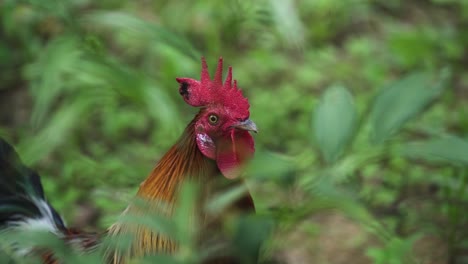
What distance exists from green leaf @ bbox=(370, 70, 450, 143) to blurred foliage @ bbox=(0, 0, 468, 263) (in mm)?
179

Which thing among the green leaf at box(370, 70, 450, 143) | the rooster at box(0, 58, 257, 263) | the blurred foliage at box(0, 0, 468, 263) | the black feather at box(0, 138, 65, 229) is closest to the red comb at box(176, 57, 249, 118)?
the rooster at box(0, 58, 257, 263)

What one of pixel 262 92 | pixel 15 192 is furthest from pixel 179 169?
pixel 262 92

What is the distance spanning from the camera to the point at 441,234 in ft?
10.4

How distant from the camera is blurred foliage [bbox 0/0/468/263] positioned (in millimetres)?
2773

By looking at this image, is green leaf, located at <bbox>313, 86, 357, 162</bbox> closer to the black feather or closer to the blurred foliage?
the blurred foliage

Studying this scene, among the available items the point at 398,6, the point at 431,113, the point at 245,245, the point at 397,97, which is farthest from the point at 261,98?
the point at 245,245

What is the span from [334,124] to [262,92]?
2.56 metres

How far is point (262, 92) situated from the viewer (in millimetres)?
4145

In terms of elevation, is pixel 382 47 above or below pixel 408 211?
above

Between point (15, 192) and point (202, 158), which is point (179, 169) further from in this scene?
point (15, 192)

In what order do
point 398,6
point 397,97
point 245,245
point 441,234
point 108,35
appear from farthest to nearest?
point 398,6, point 108,35, point 441,234, point 397,97, point 245,245

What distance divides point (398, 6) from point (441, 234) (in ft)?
6.63

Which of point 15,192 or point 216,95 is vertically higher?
point 216,95

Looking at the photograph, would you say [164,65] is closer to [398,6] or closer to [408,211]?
[408,211]
